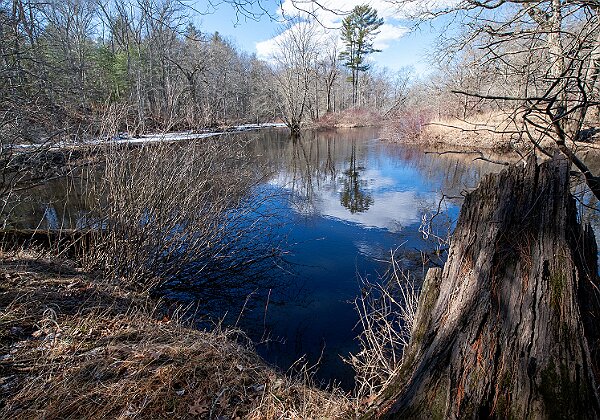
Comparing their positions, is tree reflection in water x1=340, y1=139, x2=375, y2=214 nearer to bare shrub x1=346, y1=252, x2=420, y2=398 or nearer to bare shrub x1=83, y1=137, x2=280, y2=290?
bare shrub x1=83, y1=137, x2=280, y2=290

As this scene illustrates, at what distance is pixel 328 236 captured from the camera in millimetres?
8000

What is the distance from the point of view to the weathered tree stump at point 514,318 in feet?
4.82

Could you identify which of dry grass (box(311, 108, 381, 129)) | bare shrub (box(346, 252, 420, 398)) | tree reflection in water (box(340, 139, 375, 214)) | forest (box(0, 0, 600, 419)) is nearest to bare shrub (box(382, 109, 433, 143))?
tree reflection in water (box(340, 139, 375, 214))

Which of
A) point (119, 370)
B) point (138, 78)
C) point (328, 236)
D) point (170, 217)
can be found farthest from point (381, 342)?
point (138, 78)

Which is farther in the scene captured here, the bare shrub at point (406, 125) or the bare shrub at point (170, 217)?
the bare shrub at point (406, 125)

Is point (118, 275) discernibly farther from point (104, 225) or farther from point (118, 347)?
point (118, 347)

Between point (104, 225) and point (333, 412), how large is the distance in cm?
508

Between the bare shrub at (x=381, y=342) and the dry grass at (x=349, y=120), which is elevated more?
the dry grass at (x=349, y=120)

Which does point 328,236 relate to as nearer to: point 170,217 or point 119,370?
point 170,217

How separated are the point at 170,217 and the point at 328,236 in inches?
148

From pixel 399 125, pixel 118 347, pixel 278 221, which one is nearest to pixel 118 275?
pixel 118 347

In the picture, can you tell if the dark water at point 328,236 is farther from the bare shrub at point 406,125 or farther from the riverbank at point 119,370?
the bare shrub at point 406,125

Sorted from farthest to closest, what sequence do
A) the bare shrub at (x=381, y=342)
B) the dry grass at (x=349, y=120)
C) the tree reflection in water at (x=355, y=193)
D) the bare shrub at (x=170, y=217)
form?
the dry grass at (x=349, y=120), the tree reflection in water at (x=355, y=193), the bare shrub at (x=170, y=217), the bare shrub at (x=381, y=342)

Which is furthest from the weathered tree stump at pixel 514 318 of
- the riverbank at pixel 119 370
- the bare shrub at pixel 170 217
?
the bare shrub at pixel 170 217
